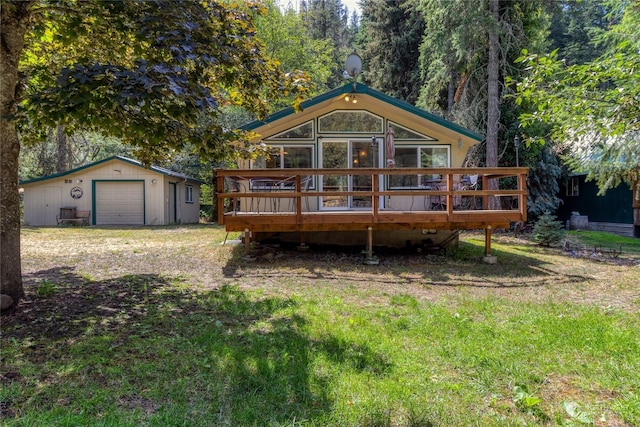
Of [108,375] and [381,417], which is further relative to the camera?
[108,375]

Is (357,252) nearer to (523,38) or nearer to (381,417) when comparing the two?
(381,417)

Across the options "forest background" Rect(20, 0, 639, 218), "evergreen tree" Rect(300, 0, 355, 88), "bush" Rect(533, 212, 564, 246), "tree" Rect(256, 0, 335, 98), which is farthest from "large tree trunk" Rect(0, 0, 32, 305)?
"evergreen tree" Rect(300, 0, 355, 88)

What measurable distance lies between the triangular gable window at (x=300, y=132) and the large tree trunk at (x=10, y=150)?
5940mm

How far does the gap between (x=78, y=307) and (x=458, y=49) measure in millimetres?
13823

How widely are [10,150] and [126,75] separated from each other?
6.11 ft

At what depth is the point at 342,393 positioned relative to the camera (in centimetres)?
254

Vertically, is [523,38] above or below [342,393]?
above

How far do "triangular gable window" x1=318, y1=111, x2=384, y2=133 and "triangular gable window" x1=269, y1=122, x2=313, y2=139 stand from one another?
0.25m

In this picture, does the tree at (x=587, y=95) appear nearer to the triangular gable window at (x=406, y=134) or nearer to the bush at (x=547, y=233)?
the triangular gable window at (x=406, y=134)

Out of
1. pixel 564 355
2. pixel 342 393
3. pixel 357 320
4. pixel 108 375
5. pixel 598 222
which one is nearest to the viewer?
pixel 342 393

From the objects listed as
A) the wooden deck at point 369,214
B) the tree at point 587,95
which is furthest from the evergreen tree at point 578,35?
the tree at point 587,95

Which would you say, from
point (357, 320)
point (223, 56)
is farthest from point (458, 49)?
point (357, 320)

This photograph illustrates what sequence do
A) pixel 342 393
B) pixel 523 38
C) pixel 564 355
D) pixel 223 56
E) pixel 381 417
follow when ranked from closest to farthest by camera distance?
pixel 381 417, pixel 342 393, pixel 564 355, pixel 223 56, pixel 523 38

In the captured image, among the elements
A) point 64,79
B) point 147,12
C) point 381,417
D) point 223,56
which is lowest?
point 381,417
